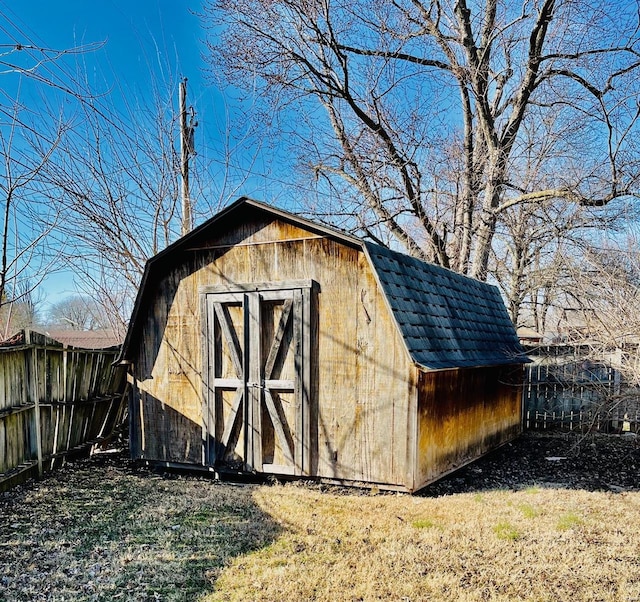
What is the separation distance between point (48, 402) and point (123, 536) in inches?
104

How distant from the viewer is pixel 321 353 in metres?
5.60

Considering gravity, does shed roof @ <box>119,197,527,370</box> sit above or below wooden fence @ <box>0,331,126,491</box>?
above

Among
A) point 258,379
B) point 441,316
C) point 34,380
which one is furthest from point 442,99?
point 34,380

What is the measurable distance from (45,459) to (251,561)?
369 centimetres

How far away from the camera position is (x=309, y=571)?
11.2 feet

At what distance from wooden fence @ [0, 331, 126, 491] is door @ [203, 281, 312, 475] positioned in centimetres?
188

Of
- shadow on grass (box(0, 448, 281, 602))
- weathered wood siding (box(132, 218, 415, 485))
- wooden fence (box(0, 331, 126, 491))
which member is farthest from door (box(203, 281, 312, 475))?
wooden fence (box(0, 331, 126, 491))

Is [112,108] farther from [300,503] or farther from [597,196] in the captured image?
[597,196]

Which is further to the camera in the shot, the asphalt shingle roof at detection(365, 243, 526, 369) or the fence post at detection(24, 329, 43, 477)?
the fence post at detection(24, 329, 43, 477)

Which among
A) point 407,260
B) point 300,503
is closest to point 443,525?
point 300,503

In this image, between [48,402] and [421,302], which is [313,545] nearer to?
[421,302]

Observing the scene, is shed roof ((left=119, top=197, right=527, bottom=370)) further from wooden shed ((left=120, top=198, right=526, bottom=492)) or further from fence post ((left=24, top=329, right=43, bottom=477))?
fence post ((left=24, top=329, right=43, bottom=477))

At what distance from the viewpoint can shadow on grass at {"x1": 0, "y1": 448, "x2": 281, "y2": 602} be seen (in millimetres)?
3285

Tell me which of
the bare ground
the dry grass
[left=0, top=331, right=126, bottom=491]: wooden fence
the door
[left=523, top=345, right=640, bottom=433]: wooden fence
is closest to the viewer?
the dry grass
